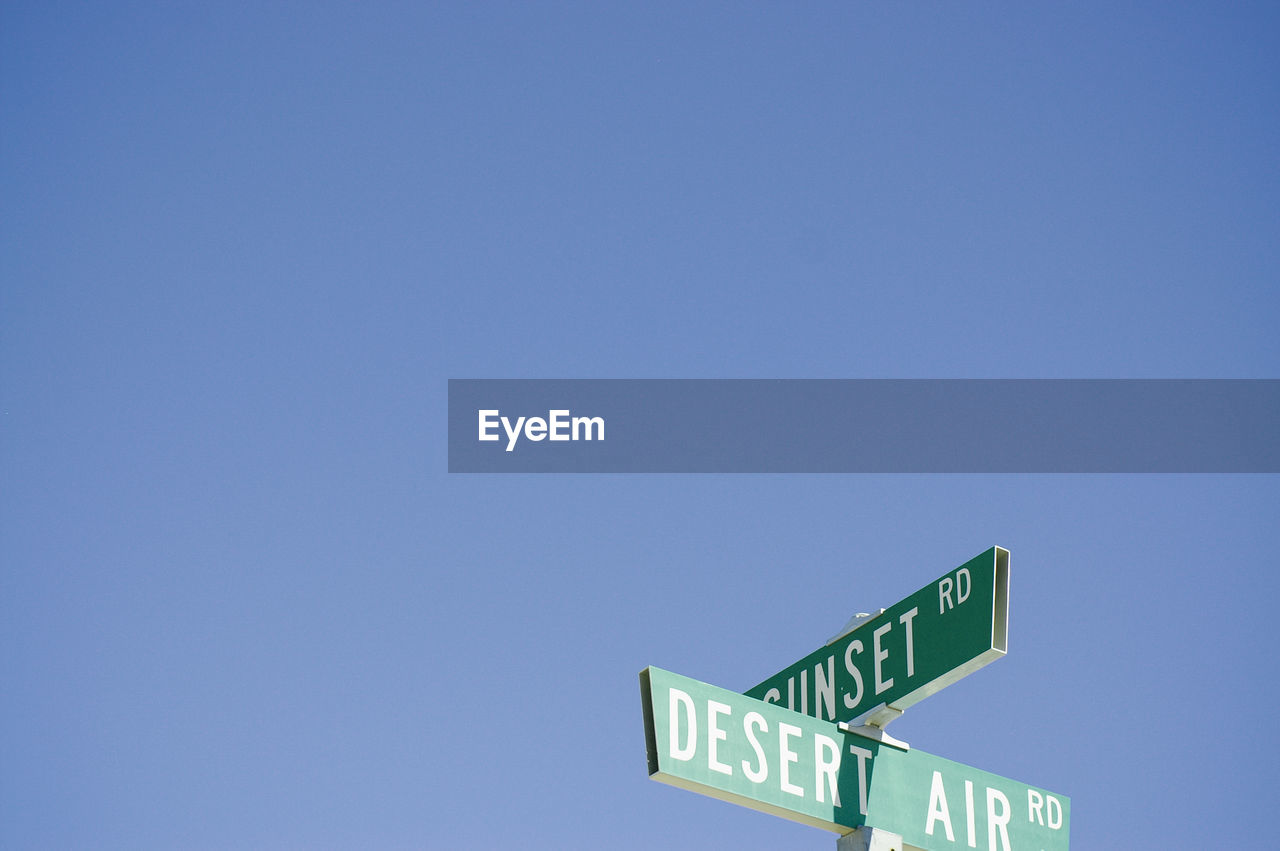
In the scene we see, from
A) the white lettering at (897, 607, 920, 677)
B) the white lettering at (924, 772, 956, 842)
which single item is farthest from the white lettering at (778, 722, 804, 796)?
the white lettering at (924, 772, 956, 842)

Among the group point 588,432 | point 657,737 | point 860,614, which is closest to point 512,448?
point 588,432

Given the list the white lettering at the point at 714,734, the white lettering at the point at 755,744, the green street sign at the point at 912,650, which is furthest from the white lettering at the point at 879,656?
the white lettering at the point at 714,734

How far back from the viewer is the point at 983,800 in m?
6.84

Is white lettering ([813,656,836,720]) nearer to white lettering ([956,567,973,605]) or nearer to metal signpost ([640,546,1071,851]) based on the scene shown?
metal signpost ([640,546,1071,851])

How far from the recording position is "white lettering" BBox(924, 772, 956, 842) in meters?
6.56

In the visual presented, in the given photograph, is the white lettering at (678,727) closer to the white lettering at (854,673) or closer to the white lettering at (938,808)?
the white lettering at (854,673)

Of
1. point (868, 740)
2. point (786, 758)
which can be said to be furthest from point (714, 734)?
point (868, 740)

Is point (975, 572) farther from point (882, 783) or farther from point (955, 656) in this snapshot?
point (882, 783)

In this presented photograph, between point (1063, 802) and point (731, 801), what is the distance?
208 cm

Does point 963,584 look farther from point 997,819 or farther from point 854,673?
point 997,819

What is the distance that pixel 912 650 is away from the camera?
20.9 feet

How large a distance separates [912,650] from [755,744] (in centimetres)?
82

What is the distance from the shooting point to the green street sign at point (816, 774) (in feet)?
19.4

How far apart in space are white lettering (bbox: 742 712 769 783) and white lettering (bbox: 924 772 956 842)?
0.93 meters
